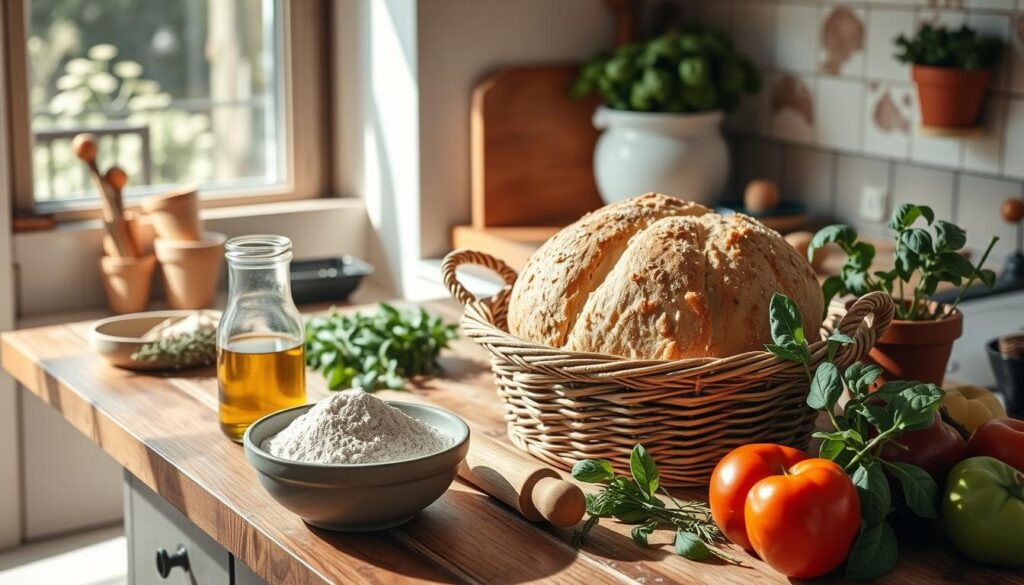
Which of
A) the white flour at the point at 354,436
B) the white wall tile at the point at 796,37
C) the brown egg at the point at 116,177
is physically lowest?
the white flour at the point at 354,436

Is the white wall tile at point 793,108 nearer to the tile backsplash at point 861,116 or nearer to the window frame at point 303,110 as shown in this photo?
the tile backsplash at point 861,116

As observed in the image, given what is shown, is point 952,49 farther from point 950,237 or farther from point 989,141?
point 950,237

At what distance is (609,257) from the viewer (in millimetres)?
1304

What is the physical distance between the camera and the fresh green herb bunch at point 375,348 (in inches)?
65.2

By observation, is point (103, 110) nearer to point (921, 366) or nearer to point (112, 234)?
point (112, 234)

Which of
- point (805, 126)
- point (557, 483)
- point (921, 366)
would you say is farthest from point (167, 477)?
point (805, 126)

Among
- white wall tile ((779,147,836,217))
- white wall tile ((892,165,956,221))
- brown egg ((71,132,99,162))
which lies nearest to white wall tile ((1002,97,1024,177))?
white wall tile ((892,165,956,221))

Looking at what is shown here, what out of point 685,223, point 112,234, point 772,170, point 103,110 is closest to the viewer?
point 685,223

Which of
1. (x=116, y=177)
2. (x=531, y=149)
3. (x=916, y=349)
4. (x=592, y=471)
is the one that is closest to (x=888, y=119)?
(x=531, y=149)

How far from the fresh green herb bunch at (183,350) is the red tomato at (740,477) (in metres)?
0.87

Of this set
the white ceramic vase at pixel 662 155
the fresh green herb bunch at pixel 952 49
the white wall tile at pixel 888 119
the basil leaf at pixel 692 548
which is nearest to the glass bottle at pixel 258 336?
the basil leaf at pixel 692 548

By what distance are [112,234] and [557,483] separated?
1.78 metres

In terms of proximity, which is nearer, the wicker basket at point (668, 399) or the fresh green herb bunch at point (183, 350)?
the wicker basket at point (668, 399)

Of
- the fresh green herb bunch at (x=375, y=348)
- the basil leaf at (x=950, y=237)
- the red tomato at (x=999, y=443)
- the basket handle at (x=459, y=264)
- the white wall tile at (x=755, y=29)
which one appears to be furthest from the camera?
the white wall tile at (x=755, y=29)
